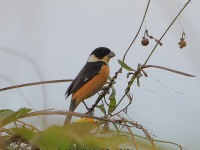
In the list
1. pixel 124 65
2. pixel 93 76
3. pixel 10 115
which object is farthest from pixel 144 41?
pixel 93 76

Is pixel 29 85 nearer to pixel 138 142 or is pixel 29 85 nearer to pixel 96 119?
pixel 96 119

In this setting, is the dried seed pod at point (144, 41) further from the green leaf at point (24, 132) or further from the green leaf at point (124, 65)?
the green leaf at point (24, 132)

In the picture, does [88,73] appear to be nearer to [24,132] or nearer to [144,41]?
[144,41]

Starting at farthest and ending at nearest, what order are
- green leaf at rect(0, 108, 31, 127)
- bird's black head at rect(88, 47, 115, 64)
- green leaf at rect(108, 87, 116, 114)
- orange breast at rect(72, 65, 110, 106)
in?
1. bird's black head at rect(88, 47, 115, 64)
2. orange breast at rect(72, 65, 110, 106)
3. green leaf at rect(108, 87, 116, 114)
4. green leaf at rect(0, 108, 31, 127)

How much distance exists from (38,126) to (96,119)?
0.20 metres

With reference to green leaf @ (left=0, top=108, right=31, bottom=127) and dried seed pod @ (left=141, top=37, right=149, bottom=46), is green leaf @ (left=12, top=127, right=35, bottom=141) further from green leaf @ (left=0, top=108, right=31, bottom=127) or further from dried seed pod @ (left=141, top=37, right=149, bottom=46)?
dried seed pod @ (left=141, top=37, right=149, bottom=46)

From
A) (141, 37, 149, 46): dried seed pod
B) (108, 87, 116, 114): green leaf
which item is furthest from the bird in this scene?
(108, 87, 116, 114): green leaf

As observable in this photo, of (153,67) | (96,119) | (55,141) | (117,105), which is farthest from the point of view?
(117,105)

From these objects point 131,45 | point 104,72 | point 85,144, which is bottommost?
point 85,144

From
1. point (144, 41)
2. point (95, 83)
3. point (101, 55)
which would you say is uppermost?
point (101, 55)

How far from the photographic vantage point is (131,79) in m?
0.93

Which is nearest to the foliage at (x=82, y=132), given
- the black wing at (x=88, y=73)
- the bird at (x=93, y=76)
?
the bird at (x=93, y=76)

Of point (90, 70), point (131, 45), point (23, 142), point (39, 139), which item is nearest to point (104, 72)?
point (90, 70)

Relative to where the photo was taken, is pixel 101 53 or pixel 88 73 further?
pixel 101 53
